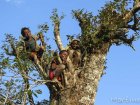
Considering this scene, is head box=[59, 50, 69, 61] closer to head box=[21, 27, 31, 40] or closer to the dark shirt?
the dark shirt

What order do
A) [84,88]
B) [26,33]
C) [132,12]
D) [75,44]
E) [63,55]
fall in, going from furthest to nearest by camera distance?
[132,12]
[75,44]
[26,33]
[63,55]
[84,88]

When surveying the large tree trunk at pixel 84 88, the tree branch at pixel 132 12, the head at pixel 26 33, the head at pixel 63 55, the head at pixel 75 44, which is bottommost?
the large tree trunk at pixel 84 88

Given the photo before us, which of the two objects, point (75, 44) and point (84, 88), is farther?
point (75, 44)

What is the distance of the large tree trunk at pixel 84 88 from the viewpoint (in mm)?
11234

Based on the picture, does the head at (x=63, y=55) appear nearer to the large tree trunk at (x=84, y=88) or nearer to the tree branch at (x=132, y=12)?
the large tree trunk at (x=84, y=88)

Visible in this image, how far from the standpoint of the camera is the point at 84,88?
37.7 feet

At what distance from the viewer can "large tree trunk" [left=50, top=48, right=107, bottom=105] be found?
36.9 ft

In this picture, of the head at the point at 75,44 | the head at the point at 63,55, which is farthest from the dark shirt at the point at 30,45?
the head at the point at 75,44

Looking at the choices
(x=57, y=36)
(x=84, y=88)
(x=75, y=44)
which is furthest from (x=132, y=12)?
(x=84, y=88)

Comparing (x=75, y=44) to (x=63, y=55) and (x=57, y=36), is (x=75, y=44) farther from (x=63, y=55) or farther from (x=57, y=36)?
(x=63, y=55)

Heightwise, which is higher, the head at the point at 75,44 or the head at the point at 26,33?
the head at the point at 26,33

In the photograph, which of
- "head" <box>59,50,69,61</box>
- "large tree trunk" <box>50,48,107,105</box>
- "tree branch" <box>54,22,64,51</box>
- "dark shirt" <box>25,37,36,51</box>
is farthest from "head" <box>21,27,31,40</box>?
"large tree trunk" <box>50,48,107,105</box>

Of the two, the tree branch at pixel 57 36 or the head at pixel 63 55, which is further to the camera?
the tree branch at pixel 57 36

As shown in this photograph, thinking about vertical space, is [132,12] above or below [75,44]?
→ above
